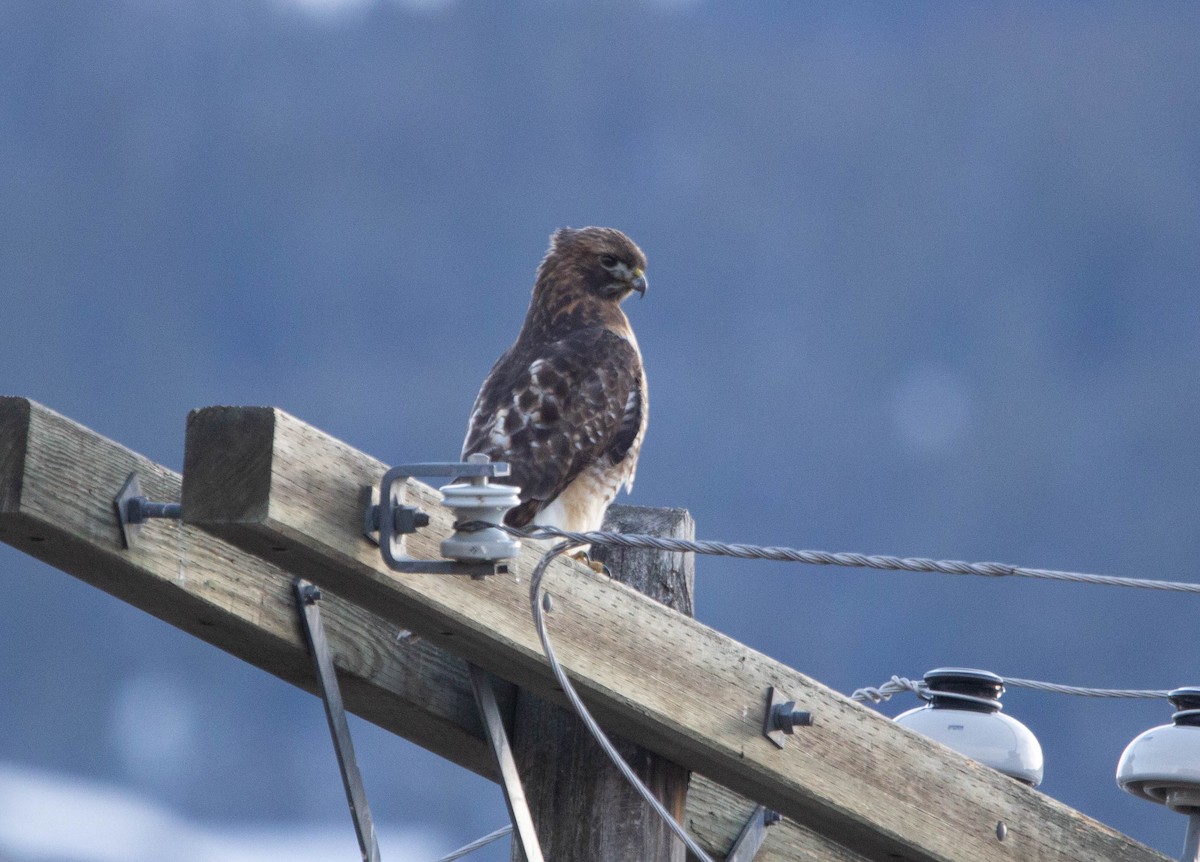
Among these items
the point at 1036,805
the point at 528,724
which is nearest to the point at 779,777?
the point at 528,724

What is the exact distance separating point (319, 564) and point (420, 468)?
0.18 m

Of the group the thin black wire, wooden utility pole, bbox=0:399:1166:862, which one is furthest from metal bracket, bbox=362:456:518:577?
the thin black wire

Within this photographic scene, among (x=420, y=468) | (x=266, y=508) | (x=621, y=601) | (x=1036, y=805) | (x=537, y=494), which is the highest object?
(x=537, y=494)

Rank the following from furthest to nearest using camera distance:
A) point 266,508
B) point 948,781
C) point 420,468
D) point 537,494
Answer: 1. point 537,494
2. point 948,781
3. point 420,468
4. point 266,508

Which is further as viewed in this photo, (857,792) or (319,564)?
(857,792)

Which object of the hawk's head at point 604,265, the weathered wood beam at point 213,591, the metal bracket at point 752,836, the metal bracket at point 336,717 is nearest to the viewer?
the weathered wood beam at point 213,591

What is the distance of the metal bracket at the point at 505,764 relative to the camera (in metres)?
2.72

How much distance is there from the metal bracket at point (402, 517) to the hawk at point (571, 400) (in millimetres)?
1686

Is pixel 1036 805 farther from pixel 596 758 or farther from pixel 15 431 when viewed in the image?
pixel 15 431

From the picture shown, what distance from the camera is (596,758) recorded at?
3.03 metres

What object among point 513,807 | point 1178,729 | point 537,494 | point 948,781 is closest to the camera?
point 513,807

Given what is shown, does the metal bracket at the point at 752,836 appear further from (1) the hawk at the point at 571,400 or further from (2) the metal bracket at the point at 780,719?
(1) the hawk at the point at 571,400

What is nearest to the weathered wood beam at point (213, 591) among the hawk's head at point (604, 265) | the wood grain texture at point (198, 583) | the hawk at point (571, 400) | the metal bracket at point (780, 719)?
the wood grain texture at point (198, 583)

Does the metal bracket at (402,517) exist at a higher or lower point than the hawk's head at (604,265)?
lower
